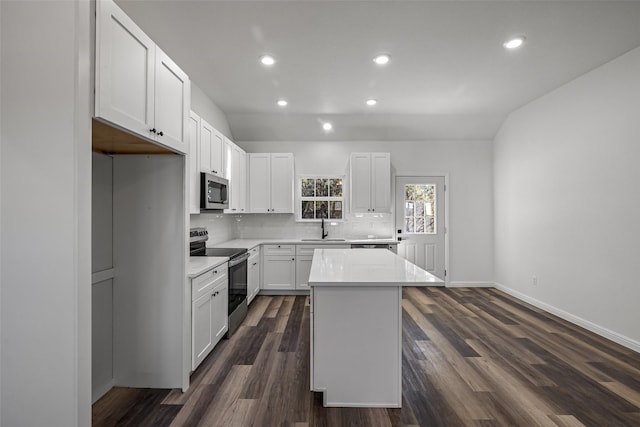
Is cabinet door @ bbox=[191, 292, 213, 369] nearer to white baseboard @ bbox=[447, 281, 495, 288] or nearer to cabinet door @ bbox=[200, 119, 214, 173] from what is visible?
cabinet door @ bbox=[200, 119, 214, 173]

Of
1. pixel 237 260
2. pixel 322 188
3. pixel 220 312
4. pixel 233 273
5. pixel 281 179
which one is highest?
pixel 281 179

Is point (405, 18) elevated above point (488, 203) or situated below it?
above

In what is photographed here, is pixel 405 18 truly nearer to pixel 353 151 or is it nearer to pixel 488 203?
pixel 353 151

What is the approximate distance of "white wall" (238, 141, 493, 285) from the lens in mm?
5473

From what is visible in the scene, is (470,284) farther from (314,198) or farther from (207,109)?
(207,109)

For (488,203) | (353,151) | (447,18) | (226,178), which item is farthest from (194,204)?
(488,203)

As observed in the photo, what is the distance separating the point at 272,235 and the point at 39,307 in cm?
421

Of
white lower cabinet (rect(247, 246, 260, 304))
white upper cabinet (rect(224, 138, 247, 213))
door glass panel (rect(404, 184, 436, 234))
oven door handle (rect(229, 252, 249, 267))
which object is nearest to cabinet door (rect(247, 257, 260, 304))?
white lower cabinet (rect(247, 246, 260, 304))

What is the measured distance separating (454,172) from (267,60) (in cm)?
388

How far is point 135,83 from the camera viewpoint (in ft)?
5.61

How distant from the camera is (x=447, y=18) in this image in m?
2.47

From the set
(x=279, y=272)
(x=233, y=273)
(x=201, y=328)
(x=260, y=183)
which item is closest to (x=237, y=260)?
(x=233, y=273)

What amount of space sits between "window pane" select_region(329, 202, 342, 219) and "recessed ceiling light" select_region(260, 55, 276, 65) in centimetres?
287

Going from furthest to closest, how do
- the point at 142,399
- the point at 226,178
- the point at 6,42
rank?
the point at 226,178 < the point at 142,399 < the point at 6,42
